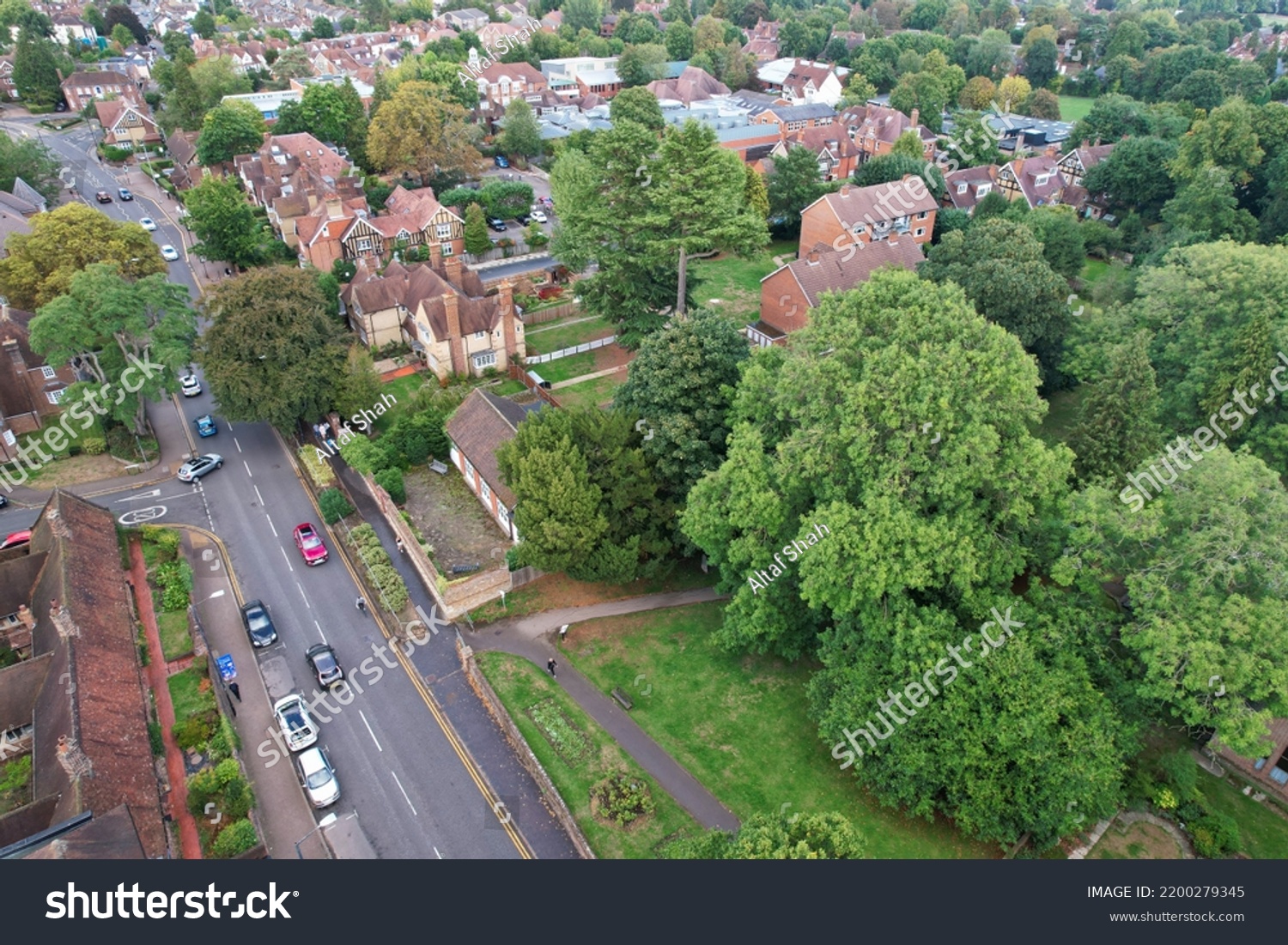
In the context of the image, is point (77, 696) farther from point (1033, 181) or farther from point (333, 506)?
point (1033, 181)

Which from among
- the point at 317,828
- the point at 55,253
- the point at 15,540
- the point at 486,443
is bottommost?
→ the point at 317,828

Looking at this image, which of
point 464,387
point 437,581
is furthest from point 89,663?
point 464,387

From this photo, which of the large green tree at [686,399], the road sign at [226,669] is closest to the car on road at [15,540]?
the road sign at [226,669]

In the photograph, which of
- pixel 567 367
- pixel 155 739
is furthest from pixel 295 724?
pixel 567 367

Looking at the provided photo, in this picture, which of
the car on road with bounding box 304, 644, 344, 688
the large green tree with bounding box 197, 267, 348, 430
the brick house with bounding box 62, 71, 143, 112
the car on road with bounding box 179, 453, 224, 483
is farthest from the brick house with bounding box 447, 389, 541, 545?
the brick house with bounding box 62, 71, 143, 112

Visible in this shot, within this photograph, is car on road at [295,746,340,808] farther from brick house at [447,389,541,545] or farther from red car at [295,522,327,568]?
brick house at [447,389,541,545]

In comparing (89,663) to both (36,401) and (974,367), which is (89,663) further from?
(974,367)
